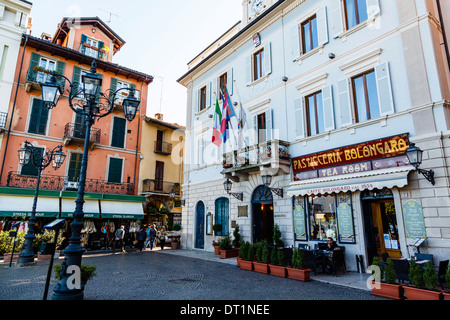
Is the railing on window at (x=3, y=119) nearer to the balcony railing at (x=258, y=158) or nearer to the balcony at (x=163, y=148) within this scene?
the balcony at (x=163, y=148)

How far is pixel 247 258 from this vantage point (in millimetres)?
10234

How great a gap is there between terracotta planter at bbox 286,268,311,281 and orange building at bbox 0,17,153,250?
14293 mm

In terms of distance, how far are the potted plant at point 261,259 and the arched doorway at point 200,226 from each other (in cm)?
752

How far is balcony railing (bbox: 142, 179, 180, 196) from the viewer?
2286 centimetres

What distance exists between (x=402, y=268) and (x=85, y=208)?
1809 centimetres

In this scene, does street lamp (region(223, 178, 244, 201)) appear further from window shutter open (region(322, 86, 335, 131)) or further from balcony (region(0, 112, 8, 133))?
balcony (region(0, 112, 8, 133))

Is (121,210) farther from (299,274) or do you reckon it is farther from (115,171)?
(299,274)

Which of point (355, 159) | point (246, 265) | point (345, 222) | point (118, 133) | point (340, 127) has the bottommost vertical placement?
point (246, 265)

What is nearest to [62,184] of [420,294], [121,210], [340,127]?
[121,210]

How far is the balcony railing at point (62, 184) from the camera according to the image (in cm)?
1714

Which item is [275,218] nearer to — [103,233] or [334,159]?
[334,159]

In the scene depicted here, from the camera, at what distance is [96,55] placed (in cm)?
2284

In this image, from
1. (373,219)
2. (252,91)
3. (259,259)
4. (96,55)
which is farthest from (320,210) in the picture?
(96,55)

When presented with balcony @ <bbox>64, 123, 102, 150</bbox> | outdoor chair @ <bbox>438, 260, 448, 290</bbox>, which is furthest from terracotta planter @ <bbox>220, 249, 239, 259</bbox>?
balcony @ <bbox>64, 123, 102, 150</bbox>
